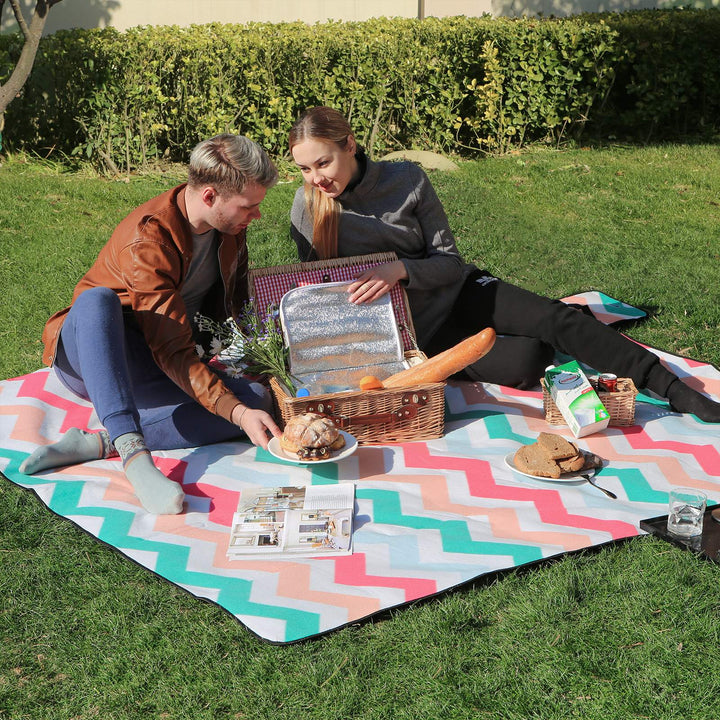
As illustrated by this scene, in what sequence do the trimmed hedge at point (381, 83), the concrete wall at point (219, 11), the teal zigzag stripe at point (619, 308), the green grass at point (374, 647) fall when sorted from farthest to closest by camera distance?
the concrete wall at point (219, 11) < the trimmed hedge at point (381, 83) < the teal zigzag stripe at point (619, 308) < the green grass at point (374, 647)

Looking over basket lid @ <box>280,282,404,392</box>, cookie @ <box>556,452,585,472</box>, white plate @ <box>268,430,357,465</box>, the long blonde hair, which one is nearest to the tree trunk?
the long blonde hair

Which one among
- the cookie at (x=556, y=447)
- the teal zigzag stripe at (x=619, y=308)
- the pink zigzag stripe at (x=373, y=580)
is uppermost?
the cookie at (x=556, y=447)

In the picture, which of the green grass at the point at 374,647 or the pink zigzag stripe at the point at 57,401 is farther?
the pink zigzag stripe at the point at 57,401

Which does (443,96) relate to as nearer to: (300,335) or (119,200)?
(119,200)

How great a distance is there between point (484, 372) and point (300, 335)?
1029mm

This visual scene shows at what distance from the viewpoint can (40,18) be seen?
7609 millimetres

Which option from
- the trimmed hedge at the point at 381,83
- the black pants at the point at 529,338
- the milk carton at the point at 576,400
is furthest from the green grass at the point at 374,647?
the trimmed hedge at the point at 381,83

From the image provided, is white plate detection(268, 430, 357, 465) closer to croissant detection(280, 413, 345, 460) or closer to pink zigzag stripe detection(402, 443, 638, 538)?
croissant detection(280, 413, 345, 460)

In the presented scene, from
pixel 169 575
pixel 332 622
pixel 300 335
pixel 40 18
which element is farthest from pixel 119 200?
pixel 332 622

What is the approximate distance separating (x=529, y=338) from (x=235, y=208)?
1.69m

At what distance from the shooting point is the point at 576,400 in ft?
13.4

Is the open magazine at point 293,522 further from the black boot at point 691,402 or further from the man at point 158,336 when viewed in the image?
the black boot at point 691,402

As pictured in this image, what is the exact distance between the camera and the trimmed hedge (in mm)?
8016

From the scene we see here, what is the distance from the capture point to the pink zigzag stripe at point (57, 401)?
4.42m
